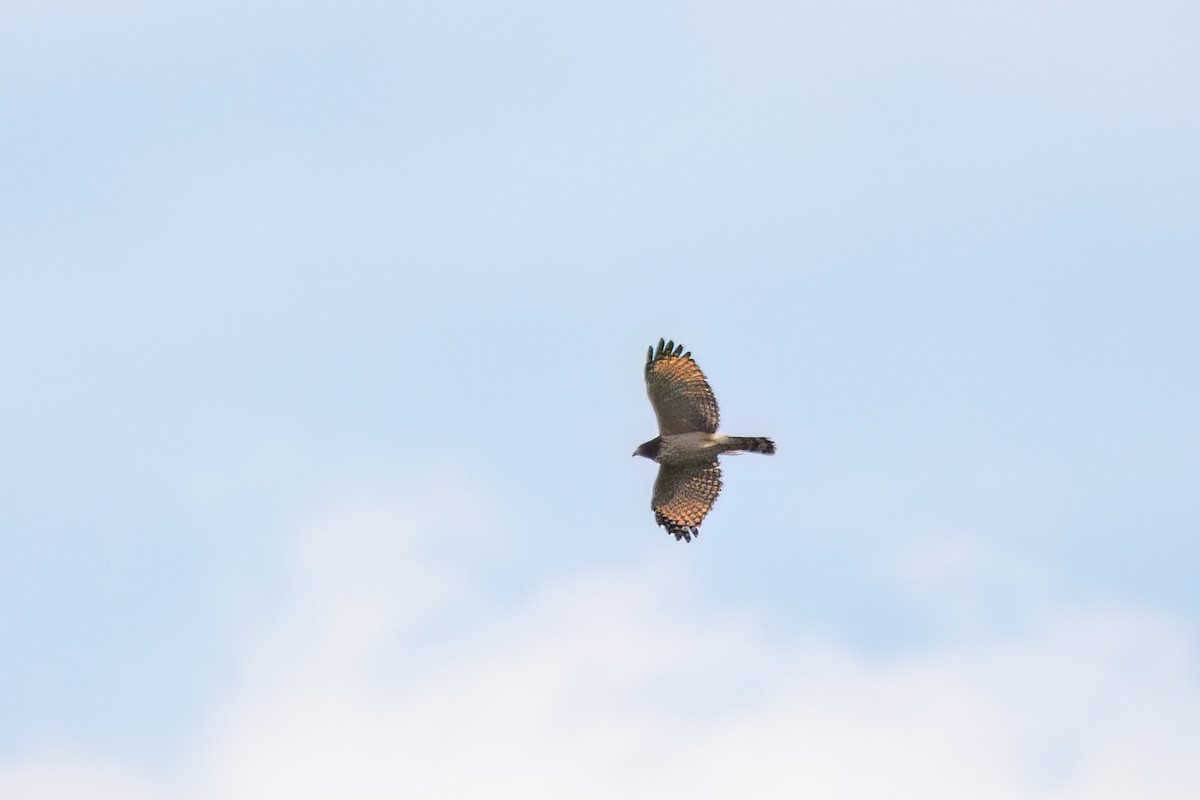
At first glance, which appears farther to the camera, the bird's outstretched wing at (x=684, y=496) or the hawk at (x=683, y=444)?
the bird's outstretched wing at (x=684, y=496)

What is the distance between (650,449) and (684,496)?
117 cm

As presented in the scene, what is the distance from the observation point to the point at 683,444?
30.7 m

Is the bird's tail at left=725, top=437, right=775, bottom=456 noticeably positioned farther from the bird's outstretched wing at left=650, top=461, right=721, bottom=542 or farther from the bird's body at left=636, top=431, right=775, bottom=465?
the bird's outstretched wing at left=650, top=461, right=721, bottom=542

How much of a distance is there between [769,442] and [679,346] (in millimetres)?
2201

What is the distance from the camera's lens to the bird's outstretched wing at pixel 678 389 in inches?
1190

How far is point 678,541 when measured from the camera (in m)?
31.5

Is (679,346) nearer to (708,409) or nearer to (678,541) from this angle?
(708,409)

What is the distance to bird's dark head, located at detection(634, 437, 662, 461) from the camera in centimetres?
3081

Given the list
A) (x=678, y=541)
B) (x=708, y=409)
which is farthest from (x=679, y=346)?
(x=678, y=541)

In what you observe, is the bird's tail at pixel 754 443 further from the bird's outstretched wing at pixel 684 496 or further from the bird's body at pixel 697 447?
the bird's outstretched wing at pixel 684 496

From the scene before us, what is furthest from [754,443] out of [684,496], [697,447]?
[684,496]

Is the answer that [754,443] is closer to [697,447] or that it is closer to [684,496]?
[697,447]

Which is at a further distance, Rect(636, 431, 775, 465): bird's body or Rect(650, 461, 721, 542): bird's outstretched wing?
Rect(650, 461, 721, 542): bird's outstretched wing

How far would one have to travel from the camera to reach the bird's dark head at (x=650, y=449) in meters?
30.8
